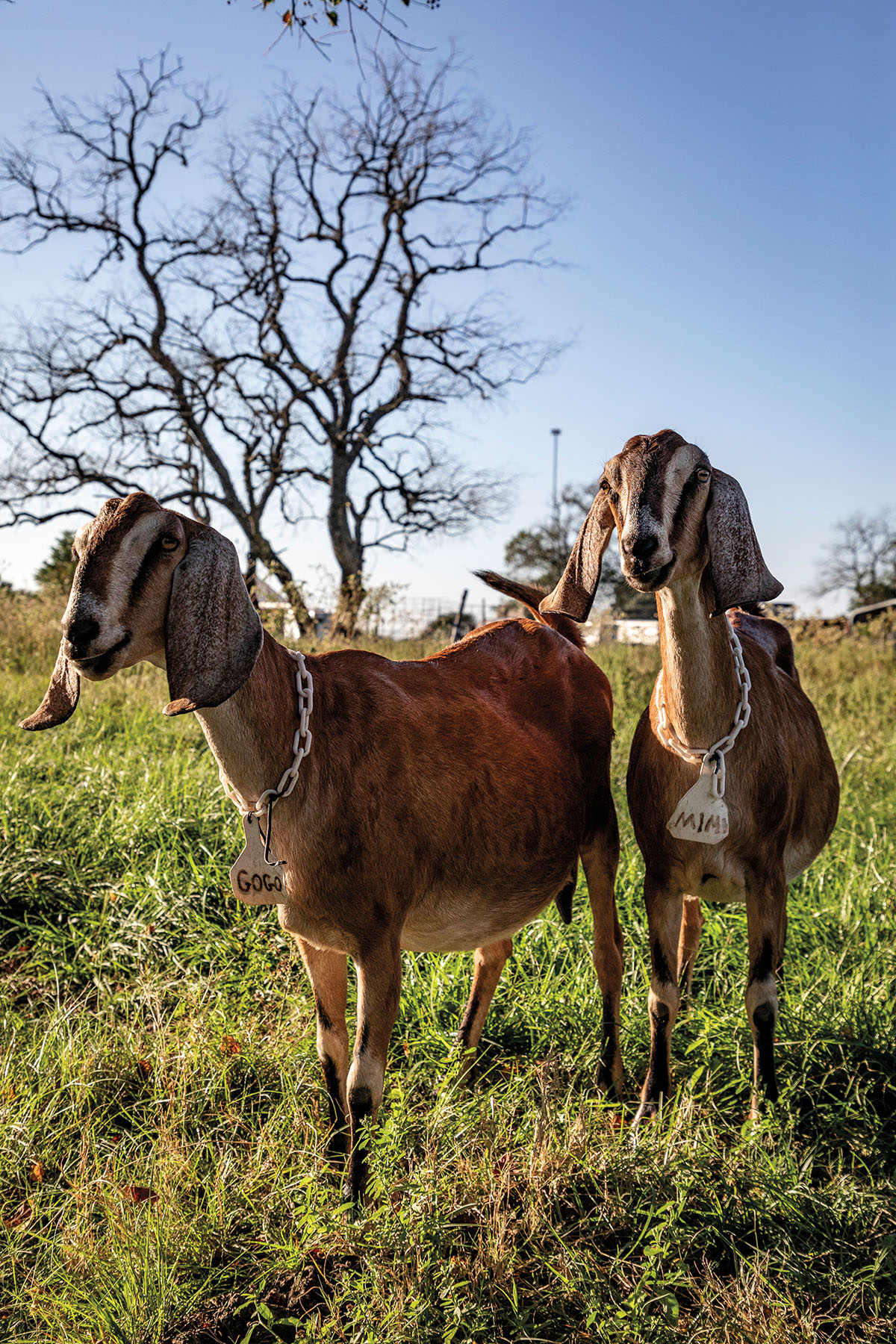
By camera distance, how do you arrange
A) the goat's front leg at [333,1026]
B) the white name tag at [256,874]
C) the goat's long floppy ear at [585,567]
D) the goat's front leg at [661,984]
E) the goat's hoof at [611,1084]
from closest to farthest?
the white name tag at [256,874] → the goat's long floppy ear at [585,567] → the goat's front leg at [333,1026] → the goat's front leg at [661,984] → the goat's hoof at [611,1084]

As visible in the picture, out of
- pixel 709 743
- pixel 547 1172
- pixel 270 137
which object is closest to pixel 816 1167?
pixel 547 1172

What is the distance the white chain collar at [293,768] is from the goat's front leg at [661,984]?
1096 mm

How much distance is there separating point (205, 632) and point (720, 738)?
137 cm

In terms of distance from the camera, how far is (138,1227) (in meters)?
2.10

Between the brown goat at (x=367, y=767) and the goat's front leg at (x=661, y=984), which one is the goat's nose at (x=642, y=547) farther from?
the goat's front leg at (x=661, y=984)

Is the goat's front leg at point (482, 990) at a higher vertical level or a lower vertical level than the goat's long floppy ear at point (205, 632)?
lower

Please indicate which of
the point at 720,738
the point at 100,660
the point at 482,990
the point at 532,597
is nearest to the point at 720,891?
the point at 720,738

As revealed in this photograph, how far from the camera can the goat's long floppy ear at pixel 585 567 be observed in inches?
88.4

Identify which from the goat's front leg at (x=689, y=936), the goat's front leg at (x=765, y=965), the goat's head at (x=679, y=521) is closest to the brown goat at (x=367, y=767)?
the goat's front leg at (x=689, y=936)

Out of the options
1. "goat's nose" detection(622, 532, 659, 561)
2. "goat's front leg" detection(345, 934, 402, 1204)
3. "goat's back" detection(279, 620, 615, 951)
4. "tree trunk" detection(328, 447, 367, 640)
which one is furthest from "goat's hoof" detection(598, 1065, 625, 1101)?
"tree trunk" detection(328, 447, 367, 640)

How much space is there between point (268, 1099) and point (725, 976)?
1.84 meters

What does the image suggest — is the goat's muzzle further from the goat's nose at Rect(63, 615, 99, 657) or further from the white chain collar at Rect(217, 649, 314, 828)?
the white chain collar at Rect(217, 649, 314, 828)

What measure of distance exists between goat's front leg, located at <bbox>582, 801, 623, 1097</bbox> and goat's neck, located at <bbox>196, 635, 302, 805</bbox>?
129cm

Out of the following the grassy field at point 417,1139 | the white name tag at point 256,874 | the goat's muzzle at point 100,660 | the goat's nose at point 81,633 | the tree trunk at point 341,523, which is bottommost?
the grassy field at point 417,1139
